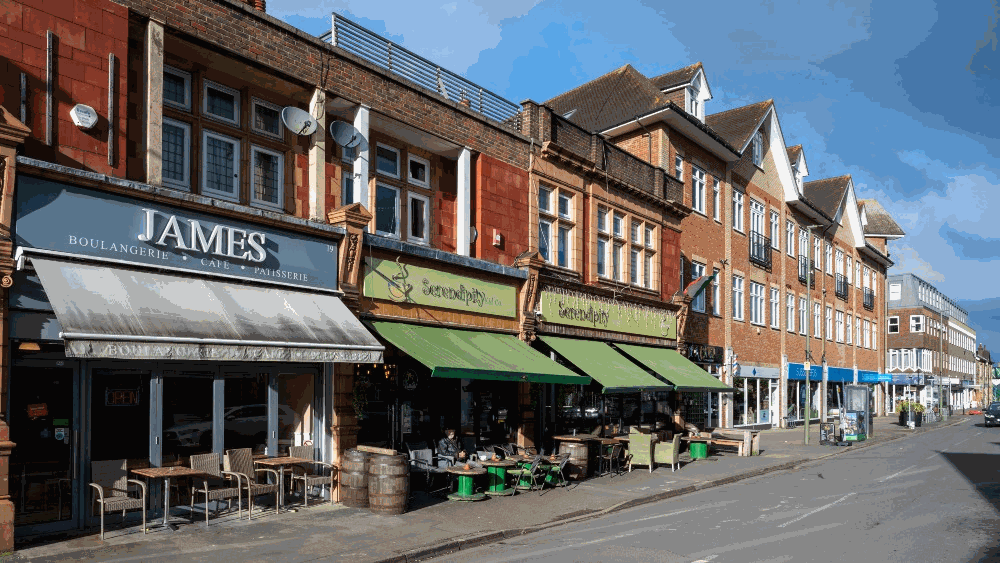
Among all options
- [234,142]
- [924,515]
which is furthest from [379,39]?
[924,515]

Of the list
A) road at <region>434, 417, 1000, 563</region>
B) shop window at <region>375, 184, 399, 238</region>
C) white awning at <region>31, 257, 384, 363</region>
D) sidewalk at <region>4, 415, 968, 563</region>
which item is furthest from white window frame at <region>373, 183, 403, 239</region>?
road at <region>434, 417, 1000, 563</region>

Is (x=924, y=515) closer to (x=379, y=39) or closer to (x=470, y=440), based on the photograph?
(x=470, y=440)

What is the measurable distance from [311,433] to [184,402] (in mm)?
2481

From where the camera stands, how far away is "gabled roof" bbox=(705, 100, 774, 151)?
34.3m

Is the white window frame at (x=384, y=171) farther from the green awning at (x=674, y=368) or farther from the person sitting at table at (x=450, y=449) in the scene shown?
the green awning at (x=674, y=368)

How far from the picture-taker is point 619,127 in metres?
27.8

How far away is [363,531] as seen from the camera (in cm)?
1120

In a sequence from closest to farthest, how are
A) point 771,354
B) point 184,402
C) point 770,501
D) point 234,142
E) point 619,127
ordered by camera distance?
point 184,402 → point 234,142 → point 770,501 → point 619,127 → point 771,354

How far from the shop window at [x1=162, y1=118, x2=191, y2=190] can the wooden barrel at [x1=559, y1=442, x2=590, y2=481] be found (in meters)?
9.41

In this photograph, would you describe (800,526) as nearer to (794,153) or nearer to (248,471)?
(248,471)

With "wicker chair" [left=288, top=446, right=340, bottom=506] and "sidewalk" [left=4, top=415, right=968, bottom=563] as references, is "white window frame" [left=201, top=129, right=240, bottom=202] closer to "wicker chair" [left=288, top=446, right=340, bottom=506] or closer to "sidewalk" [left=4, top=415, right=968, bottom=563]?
"wicker chair" [left=288, top=446, right=340, bottom=506]

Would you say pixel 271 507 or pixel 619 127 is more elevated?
pixel 619 127

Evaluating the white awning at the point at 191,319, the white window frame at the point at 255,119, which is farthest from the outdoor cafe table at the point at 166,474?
the white window frame at the point at 255,119

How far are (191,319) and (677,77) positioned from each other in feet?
81.4
